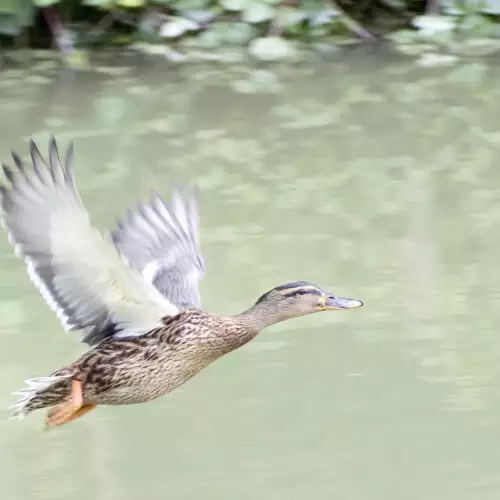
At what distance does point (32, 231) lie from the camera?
3.72m

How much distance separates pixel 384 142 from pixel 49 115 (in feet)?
6.33

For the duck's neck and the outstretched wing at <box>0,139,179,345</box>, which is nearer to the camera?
the outstretched wing at <box>0,139,179,345</box>

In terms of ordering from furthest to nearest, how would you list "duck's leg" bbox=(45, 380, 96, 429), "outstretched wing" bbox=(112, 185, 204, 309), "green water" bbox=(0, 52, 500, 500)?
"outstretched wing" bbox=(112, 185, 204, 309), "green water" bbox=(0, 52, 500, 500), "duck's leg" bbox=(45, 380, 96, 429)

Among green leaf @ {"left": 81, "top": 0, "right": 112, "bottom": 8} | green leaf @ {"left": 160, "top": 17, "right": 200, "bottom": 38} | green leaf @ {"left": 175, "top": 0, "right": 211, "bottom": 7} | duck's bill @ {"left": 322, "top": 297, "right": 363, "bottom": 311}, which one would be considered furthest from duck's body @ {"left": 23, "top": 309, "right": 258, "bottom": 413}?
green leaf @ {"left": 175, "top": 0, "right": 211, "bottom": 7}

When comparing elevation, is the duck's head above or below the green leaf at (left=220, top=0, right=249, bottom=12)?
above

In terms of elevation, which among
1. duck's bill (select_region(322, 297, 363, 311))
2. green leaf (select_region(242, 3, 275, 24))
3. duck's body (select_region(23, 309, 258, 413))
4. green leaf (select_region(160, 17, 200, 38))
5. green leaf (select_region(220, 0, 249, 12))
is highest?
duck's bill (select_region(322, 297, 363, 311))

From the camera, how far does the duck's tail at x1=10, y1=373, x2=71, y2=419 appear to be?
4035mm

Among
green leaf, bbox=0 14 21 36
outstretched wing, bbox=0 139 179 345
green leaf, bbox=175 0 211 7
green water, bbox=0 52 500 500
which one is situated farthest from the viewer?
green leaf, bbox=175 0 211 7

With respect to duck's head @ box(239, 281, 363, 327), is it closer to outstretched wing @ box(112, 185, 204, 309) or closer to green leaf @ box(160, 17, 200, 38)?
outstretched wing @ box(112, 185, 204, 309)

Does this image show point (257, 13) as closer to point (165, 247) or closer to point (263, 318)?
point (165, 247)

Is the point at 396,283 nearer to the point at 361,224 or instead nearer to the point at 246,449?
the point at 361,224

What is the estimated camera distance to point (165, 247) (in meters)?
4.64

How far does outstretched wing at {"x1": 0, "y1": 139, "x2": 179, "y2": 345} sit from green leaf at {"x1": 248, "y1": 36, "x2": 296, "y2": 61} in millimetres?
5494

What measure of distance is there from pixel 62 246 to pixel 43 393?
0.59m
